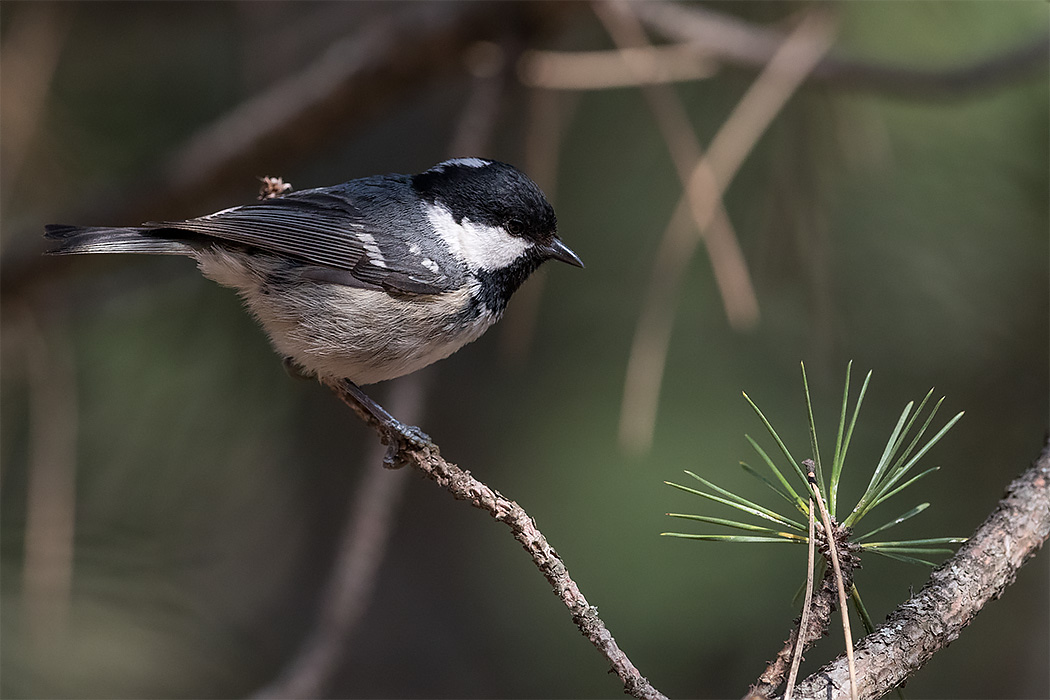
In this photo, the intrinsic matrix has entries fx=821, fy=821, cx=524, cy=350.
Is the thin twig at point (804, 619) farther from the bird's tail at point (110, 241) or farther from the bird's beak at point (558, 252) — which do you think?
the bird's tail at point (110, 241)

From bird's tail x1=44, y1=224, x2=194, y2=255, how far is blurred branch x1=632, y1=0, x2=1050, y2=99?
134 cm

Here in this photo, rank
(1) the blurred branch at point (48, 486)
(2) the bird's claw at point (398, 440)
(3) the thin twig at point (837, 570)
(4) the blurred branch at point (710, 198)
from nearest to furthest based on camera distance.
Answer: (3) the thin twig at point (837, 570) < (2) the bird's claw at point (398, 440) < (1) the blurred branch at point (48, 486) < (4) the blurred branch at point (710, 198)

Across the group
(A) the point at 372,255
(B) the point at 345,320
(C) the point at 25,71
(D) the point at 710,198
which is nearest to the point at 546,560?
(B) the point at 345,320

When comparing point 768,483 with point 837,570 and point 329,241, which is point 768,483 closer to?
point 837,570

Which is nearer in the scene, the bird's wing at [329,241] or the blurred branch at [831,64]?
the bird's wing at [329,241]

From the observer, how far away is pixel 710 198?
1.85 m

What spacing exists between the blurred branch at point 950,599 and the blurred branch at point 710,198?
938 mm

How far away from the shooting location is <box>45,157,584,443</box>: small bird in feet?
4.93

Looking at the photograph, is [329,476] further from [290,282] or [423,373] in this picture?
[290,282]

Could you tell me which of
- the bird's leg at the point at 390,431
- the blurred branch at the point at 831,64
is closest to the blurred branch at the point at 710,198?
the blurred branch at the point at 831,64

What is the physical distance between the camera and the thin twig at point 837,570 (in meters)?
0.74

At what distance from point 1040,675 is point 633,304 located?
1.45m

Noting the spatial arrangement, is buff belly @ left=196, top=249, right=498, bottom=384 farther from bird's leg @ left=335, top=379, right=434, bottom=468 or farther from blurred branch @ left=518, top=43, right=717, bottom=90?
blurred branch @ left=518, top=43, right=717, bottom=90

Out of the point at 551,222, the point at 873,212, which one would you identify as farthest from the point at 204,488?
the point at 873,212
